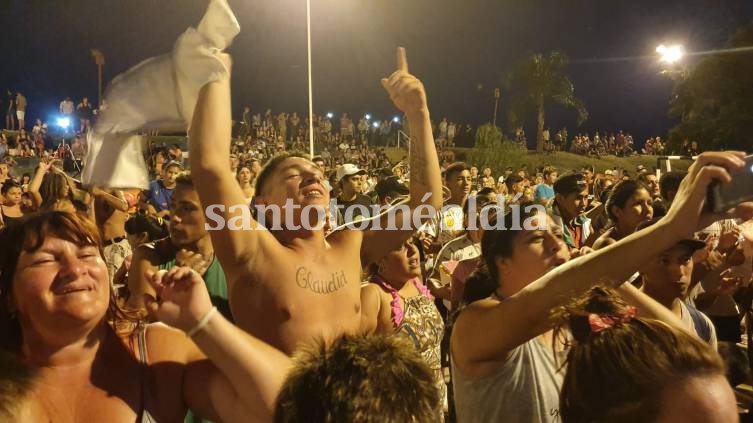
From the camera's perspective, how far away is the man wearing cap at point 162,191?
751cm

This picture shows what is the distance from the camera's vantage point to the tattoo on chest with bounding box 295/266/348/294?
9.74ft

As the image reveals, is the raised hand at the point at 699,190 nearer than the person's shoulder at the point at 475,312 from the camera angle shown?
Yes

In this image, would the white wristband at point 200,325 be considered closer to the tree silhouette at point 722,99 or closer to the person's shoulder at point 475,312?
the person's shoulder at point 475,312

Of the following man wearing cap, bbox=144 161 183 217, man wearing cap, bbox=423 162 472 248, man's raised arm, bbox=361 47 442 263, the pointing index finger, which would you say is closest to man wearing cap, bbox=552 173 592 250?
man wearing cap, bbox=423 162 472 248

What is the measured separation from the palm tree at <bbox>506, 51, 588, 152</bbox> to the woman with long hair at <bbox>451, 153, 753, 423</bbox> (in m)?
38.4

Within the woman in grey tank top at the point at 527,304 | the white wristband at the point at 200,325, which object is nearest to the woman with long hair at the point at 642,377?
the woman in grey tank top at the point at 527,304

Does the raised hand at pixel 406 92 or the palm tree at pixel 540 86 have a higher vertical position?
the palm tree at pixel 540 86

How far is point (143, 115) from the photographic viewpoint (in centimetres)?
255

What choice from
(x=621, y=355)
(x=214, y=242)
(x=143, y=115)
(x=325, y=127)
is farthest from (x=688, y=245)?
(x=325, y=127)

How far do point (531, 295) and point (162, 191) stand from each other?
6.54m

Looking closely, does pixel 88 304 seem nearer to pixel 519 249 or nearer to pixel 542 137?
pixel 519 249

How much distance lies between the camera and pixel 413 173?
3.71m

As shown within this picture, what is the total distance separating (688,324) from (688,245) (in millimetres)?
419

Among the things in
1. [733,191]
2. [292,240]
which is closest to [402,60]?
[292,240]
